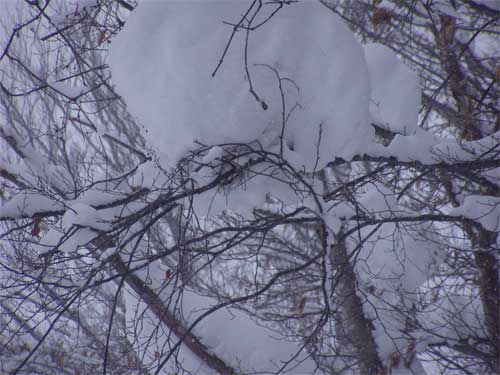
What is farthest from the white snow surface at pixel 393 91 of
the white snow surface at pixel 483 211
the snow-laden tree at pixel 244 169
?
the white snow surface at pixel 483 211

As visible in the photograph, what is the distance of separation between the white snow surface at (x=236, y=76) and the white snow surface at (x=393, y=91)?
36.4 inches

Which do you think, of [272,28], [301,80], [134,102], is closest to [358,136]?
[301,80]

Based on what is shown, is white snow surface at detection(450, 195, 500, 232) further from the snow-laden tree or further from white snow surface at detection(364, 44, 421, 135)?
white snow surface at detection(364, 44, 421, 135)

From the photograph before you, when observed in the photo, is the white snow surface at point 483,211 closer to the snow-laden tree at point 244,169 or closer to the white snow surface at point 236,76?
the snow-laden tree at point 244,169

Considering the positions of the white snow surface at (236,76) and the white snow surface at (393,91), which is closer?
the white snow surface at (236,76)

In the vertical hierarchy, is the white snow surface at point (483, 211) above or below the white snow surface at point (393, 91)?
below

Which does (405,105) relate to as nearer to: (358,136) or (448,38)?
(358,136)

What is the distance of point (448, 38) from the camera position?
478 centimetres

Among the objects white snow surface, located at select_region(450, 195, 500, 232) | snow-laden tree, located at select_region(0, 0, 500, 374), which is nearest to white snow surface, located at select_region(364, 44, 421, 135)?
snow-laden tree, located at select_region(0, 0, 500, 374)

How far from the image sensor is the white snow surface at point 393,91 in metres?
3.57

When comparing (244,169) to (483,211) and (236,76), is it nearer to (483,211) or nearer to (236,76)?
(236,76)

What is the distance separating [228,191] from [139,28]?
1163 millimetres

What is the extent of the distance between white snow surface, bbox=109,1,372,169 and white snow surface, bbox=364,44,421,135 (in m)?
0.92

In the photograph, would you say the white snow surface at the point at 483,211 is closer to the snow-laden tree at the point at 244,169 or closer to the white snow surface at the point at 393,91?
the snow-laden tree at the point at 244,169
